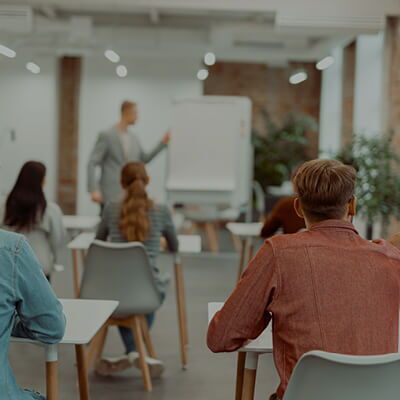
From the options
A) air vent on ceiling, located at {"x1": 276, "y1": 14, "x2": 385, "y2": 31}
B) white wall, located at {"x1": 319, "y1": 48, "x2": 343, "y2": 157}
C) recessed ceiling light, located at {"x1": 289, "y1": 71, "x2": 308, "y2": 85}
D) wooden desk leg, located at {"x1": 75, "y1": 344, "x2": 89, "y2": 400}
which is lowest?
wooden desk leg, located at {"x1": 75, "y1": 344, "x2": 89, "y2": 400}

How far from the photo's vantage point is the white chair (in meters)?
3.30

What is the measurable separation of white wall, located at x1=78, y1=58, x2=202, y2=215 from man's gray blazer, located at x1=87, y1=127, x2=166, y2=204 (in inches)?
133

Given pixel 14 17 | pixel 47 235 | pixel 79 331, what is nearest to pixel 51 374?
pixel 79 331

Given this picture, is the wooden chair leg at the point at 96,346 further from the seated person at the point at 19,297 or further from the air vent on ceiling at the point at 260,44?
the air vent on ceiling at the point at 260,44

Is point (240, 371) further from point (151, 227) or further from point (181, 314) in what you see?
point (181, 314)

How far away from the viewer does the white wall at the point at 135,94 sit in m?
9.26

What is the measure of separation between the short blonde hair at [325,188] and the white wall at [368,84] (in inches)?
266

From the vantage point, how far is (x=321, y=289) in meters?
1.69

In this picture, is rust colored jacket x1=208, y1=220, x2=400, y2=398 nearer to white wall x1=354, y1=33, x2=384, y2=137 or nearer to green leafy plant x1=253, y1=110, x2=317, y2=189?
white wall x1=354, y1=33, x2=384, y2=137

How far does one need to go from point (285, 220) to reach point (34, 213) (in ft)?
5.63

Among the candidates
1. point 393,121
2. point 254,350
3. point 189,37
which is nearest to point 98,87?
point 189,37

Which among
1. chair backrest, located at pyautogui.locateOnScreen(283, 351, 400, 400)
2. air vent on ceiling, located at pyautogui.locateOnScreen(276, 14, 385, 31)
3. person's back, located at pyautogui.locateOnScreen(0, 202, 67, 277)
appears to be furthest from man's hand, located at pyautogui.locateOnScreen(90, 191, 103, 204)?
chair backrest, located at pyautogui.locateOnScreen(283, 351, 400, 400)

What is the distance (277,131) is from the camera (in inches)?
449

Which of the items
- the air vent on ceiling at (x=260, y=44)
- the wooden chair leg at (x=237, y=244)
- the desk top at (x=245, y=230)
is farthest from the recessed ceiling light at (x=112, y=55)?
the desk top at (x=245, y=230)
